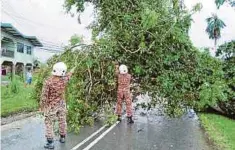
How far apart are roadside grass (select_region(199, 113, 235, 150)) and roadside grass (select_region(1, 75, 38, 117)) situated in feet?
16.6

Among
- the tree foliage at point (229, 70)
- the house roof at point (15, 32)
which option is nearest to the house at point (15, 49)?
the house roof at point (15, 32)

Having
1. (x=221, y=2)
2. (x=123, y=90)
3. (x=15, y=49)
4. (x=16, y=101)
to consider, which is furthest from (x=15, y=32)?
(x=123, y=90)

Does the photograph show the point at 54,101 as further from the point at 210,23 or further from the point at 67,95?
the point at 210,23

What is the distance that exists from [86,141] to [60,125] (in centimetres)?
75

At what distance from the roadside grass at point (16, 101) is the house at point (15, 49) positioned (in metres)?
18.9

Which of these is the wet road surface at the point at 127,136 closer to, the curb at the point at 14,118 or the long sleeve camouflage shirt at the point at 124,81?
the curb at the point at 14,118

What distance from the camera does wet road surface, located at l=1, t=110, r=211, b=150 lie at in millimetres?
9320

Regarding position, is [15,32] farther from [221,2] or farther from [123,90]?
[123,90]

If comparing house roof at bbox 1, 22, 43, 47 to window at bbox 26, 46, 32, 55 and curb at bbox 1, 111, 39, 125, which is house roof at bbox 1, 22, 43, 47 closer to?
window at bbox 26, 46, 32, 55

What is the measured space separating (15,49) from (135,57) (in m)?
38.5

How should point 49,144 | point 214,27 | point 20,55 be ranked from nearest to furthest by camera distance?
point 49,144, point 20,55, point 214,27

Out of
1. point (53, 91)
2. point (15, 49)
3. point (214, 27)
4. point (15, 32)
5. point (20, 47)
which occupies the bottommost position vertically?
point (53, 91)

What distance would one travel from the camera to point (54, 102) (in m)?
9.27

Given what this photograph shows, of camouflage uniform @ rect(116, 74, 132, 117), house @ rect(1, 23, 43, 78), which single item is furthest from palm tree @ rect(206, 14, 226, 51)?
camouflage uniform @ rect(116, 74, 132, 117)
